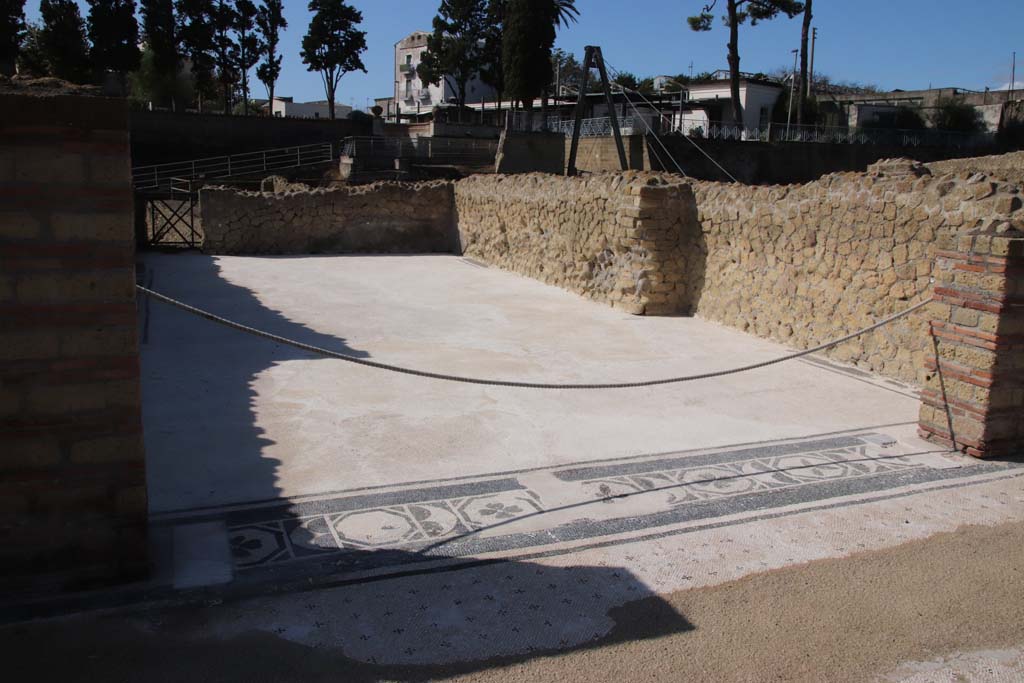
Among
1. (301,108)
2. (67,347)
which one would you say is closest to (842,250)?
(67,347)

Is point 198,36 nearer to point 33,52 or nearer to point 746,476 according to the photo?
point 33,52

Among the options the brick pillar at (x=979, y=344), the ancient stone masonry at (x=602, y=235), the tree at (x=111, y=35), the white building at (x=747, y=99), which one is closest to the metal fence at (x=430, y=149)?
the ancient stone masonry at (x=602, y=235)

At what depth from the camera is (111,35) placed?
107ft

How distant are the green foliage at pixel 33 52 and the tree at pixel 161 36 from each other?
466cm

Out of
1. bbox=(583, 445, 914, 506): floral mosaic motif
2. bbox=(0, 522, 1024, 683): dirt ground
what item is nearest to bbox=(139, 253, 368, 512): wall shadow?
Result: bbox=(0, 522, 1024, 683): dirt ground

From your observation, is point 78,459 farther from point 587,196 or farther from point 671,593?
point 587,196

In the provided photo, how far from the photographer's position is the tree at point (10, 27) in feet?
79.2

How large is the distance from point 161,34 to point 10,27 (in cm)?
1130

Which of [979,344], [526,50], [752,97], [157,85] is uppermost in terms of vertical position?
[526,50]

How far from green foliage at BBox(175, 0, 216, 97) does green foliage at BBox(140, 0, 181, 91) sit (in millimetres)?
934

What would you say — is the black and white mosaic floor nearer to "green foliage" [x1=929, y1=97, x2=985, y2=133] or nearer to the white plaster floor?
the white plaster floor

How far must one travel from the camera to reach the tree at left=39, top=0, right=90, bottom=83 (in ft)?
102

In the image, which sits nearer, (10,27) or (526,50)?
(10,27)

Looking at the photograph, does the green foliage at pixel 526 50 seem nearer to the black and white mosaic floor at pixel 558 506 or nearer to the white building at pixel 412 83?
the white building at pixel 412 83
